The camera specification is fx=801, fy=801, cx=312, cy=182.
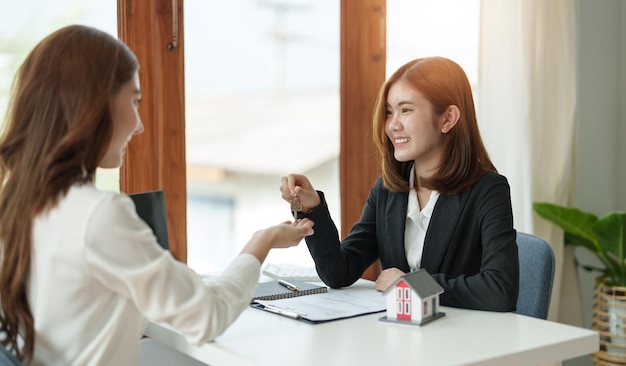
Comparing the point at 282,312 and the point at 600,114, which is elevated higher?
the point at 600,114

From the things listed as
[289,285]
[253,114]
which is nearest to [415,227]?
[289,285]

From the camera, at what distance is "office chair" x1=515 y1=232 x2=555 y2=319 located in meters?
1.91

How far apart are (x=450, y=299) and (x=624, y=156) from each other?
6.81 feet

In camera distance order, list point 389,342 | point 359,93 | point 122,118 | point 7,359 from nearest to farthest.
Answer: point 7,359 → point 122,118 → point 389,342 → point 359,93

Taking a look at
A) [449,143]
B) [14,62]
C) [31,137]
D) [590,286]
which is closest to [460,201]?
[449,143]

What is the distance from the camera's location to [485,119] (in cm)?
303

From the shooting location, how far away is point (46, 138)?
1.24 m

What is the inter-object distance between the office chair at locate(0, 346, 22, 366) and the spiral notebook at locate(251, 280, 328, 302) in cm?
69

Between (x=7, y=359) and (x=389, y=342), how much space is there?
25.2 inches

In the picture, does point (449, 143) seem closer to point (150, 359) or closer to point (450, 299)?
point (450, 299)

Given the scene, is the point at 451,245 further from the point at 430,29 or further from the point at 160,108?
the point at 430,29

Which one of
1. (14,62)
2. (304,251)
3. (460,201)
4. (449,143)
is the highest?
(14,62)

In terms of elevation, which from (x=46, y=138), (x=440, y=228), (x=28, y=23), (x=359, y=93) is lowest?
(x=440, y=228)

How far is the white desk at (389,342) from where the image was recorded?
4.39 feet
